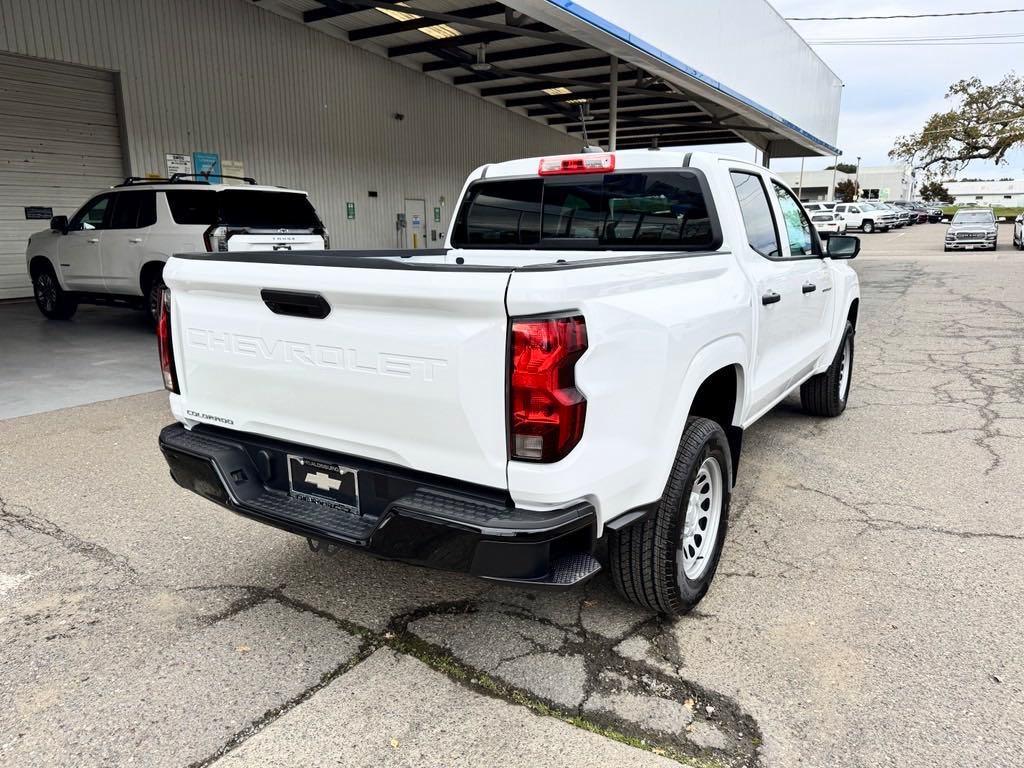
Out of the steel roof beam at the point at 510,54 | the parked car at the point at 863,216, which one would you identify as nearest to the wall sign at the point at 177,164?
the steel roof beam at the point at 510,54

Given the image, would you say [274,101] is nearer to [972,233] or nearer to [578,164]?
[578,164]

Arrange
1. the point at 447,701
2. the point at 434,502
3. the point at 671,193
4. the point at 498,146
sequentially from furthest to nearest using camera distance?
the point at 498,146 → the point at 671,193 → the point at 447,701 → the point at 434,502

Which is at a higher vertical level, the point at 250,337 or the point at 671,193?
the point at 671,193

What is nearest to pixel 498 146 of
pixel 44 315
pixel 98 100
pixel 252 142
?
pixel 252 142

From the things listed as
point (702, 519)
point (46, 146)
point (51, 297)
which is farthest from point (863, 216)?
point (702, 519)

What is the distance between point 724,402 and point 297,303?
2099mm

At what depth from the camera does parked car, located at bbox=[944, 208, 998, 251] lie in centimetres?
2550

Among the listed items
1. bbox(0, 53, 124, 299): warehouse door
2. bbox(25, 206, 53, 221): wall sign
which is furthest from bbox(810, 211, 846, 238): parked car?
bbox(25, 206, 53, 221): wall sign

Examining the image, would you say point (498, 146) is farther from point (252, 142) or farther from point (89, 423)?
point (89, 423)

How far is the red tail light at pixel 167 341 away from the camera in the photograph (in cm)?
304

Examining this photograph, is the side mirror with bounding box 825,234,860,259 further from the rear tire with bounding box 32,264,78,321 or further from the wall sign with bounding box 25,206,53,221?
the wall sign with bounding box 25,206,53,221

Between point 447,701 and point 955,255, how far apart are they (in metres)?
27.0

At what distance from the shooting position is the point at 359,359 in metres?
2.43

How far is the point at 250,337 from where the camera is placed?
2725 millimetres
